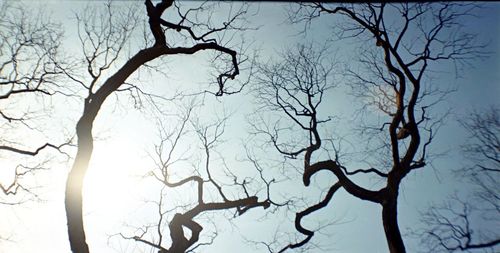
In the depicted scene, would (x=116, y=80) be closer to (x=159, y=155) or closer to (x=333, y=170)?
(x=159, y=155)

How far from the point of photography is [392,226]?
31.3ft

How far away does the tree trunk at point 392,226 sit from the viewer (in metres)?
9.37

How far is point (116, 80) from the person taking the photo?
880 centimetres

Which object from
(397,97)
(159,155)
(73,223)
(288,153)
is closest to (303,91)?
(288,153)

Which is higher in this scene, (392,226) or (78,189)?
(78,189)

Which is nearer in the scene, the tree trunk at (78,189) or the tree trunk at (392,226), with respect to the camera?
the tree trunk at (78,189)

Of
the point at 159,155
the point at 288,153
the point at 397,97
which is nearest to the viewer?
the point at 397,97

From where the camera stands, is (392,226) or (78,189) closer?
(78,189)

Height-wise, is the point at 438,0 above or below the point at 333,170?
above

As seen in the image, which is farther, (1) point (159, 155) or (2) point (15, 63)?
(1) point (159, 155)

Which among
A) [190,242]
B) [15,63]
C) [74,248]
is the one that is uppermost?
[15,63]

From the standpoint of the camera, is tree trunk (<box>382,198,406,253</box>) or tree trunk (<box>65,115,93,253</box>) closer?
tree trunk (<box>65,115,93,253</box>)

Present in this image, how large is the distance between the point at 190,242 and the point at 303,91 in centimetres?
575

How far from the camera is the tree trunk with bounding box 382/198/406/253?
937cm
